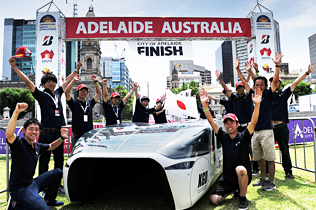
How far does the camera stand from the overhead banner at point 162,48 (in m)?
9.79

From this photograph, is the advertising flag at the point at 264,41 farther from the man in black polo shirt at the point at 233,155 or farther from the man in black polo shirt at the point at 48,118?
the man in black polo shirt at the point at 48,118

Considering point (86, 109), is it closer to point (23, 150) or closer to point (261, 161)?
point (23, 150)

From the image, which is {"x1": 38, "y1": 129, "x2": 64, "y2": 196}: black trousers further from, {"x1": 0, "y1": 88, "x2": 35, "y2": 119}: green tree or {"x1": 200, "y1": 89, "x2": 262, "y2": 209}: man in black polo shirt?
{"x1": 0, "y1": 88, "x2": 35, "y2": 119}: green tree

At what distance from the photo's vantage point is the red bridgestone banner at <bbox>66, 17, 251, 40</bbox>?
1002 centimetres

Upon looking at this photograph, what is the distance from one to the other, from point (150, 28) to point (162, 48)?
1.11 m

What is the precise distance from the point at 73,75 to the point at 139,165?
2.60 m

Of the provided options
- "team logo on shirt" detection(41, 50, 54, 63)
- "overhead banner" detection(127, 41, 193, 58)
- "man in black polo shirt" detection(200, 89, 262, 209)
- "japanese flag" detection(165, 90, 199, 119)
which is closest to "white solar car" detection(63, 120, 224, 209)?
"man in black polo shirt" detection(200, 89, 262, 209)

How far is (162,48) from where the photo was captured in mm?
9852

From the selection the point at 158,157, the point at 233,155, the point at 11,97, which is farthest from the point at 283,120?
the point at 11,97

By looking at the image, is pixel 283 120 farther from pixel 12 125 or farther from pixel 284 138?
pixel 12 125

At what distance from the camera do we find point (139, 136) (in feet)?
12.1

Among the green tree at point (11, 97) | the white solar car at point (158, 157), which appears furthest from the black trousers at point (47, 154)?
the green tree at point (11, 97)

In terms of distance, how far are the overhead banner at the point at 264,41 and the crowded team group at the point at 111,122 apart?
19.0ft

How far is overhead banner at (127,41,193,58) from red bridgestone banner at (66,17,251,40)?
32 centimetres
